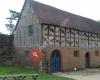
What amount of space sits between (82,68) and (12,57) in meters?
10.2

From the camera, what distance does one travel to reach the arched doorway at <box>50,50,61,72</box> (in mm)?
26205

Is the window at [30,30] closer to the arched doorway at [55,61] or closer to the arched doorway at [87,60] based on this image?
the arched doorway at [55,61]

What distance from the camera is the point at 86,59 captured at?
32.8m

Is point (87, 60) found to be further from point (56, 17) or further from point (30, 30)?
point (30, 30)

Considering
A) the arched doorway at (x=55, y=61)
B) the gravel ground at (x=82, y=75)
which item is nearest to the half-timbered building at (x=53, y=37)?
the arched doorway at (x=55, y=61)

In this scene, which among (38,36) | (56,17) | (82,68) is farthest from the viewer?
(82,68)

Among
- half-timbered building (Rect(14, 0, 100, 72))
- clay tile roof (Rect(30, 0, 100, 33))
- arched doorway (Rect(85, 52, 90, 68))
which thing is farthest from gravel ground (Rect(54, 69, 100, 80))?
clay tile roof (Rect(30, 0, 100, 33))

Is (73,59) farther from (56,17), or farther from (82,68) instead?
(56,17)

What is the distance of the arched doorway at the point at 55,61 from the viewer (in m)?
26.2

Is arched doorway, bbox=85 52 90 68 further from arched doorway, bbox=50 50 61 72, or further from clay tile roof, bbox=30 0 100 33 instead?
arched doorway, bbox=50 50 61 72

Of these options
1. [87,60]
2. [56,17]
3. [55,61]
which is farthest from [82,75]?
[56,17]

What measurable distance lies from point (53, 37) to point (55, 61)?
120 inches

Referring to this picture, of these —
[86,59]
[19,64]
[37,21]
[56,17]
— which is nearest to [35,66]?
[19,64]

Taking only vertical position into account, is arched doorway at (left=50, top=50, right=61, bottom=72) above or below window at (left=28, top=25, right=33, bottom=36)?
below
